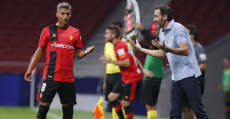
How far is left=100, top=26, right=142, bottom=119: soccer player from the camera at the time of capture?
21.0 feet

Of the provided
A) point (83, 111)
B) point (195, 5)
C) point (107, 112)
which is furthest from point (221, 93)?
point (195, 5)

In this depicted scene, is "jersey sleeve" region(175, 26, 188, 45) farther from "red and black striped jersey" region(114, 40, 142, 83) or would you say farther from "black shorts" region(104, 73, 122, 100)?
"black shorts" region(104, 73, 122, 100)

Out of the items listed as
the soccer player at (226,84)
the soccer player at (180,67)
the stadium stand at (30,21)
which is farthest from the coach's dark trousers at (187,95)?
the stadium stand at (30,21)

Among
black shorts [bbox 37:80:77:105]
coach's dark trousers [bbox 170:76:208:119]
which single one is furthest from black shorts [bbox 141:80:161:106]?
black shorts [bbox 37:80:77:105]

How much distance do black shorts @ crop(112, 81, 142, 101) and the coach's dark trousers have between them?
1.81m

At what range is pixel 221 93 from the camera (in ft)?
33.3

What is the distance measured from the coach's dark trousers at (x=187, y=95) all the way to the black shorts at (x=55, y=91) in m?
1.49

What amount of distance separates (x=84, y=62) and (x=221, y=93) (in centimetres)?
698

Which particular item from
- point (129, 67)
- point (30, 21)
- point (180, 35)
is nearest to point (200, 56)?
point (129, 67)

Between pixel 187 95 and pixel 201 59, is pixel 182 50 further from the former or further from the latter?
pixel 201 59

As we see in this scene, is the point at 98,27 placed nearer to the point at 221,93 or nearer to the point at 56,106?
the point at 56,106

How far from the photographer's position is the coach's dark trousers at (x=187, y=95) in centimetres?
445

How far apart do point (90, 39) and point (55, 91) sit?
1154 cm

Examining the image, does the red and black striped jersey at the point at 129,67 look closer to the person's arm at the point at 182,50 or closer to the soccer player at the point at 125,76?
the soccer player at the point at 125,76
